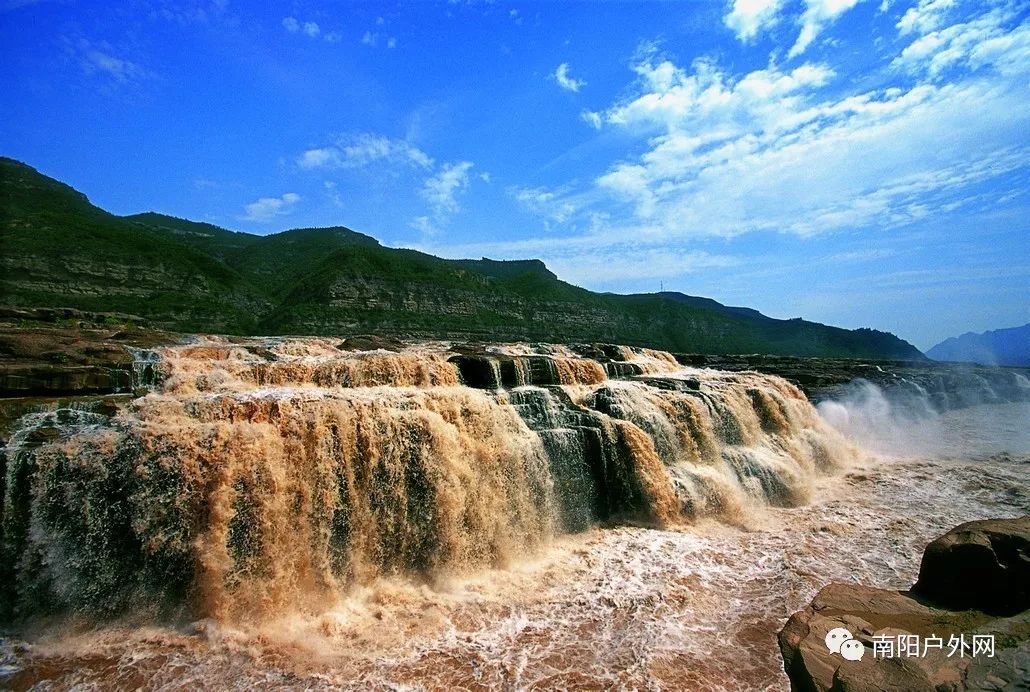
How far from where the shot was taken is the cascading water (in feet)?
24.6

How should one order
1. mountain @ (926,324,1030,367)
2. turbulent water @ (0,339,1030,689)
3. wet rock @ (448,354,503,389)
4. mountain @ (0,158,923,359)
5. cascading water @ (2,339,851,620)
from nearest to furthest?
turbulent water @ (0,339,1030,689), cascading water @ (2,339,851,620), wet rock @ (448,354,503,389), mountain @ (0,158,923,359), mountain @ (926,324,1030,367)

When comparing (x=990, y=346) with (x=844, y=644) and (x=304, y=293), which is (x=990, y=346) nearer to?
(x=304, y=293)

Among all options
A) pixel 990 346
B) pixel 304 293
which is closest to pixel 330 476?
pixel 304 293

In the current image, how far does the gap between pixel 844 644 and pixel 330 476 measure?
8.09 meters

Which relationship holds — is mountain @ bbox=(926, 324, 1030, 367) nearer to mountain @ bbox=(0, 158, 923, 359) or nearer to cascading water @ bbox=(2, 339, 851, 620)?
mountain @ bbox=(0, 158, 923, 359)

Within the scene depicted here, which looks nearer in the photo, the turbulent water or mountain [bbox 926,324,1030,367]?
the turbulent water

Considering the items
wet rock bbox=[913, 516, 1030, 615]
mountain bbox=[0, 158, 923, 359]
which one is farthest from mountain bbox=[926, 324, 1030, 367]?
wet rock bbox=[913, 516, 1030, 615]

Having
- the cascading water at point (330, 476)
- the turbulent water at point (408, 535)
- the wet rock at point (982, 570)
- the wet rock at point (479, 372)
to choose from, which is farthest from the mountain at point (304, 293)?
the wet rock at point (982, 570)

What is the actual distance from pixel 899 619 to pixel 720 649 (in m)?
3.07

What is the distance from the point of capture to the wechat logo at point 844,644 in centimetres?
398

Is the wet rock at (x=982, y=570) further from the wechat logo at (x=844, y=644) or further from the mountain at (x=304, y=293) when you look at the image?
the mountain at (x=304, y=293)

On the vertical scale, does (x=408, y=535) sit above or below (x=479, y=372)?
below

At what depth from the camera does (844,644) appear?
4180 millimetres

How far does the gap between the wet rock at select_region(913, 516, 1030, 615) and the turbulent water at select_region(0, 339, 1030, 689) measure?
2.59 meters
